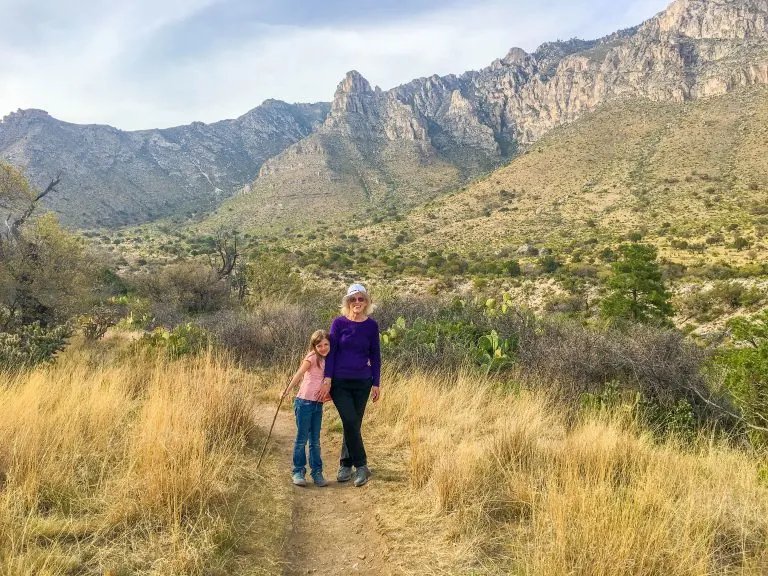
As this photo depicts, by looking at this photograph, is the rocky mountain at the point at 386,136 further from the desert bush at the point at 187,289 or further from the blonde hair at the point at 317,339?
the blonde hair at the point at 317,339

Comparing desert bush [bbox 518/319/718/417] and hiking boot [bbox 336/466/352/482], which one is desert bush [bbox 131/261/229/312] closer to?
desert bush [bbox 518/319/718/417]

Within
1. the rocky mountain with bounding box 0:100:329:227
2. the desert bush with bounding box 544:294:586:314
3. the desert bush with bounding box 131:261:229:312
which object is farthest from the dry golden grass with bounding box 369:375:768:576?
the rocky mountain with bounding box 0:100:329:227

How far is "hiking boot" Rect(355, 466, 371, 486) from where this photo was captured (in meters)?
4.93

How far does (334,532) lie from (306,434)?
4.06 ft

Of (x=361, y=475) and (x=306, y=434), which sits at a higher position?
(x=306, y=434)

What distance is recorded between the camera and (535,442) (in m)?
4.92

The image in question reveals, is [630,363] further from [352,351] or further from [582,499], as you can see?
[582,499]

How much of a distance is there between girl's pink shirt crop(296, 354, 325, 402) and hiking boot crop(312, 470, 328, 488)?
2.46ft

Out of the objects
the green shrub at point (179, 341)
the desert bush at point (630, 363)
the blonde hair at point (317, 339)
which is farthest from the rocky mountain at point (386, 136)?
the blonde hair at point (317, 339)

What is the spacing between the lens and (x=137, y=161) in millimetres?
136375

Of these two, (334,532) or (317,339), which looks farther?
(317,339)

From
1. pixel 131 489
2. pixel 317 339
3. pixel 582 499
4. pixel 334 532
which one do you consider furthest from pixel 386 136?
pixel 582 499

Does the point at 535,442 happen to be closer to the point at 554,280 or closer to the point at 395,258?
the point at 554,280

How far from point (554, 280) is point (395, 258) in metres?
17.3
